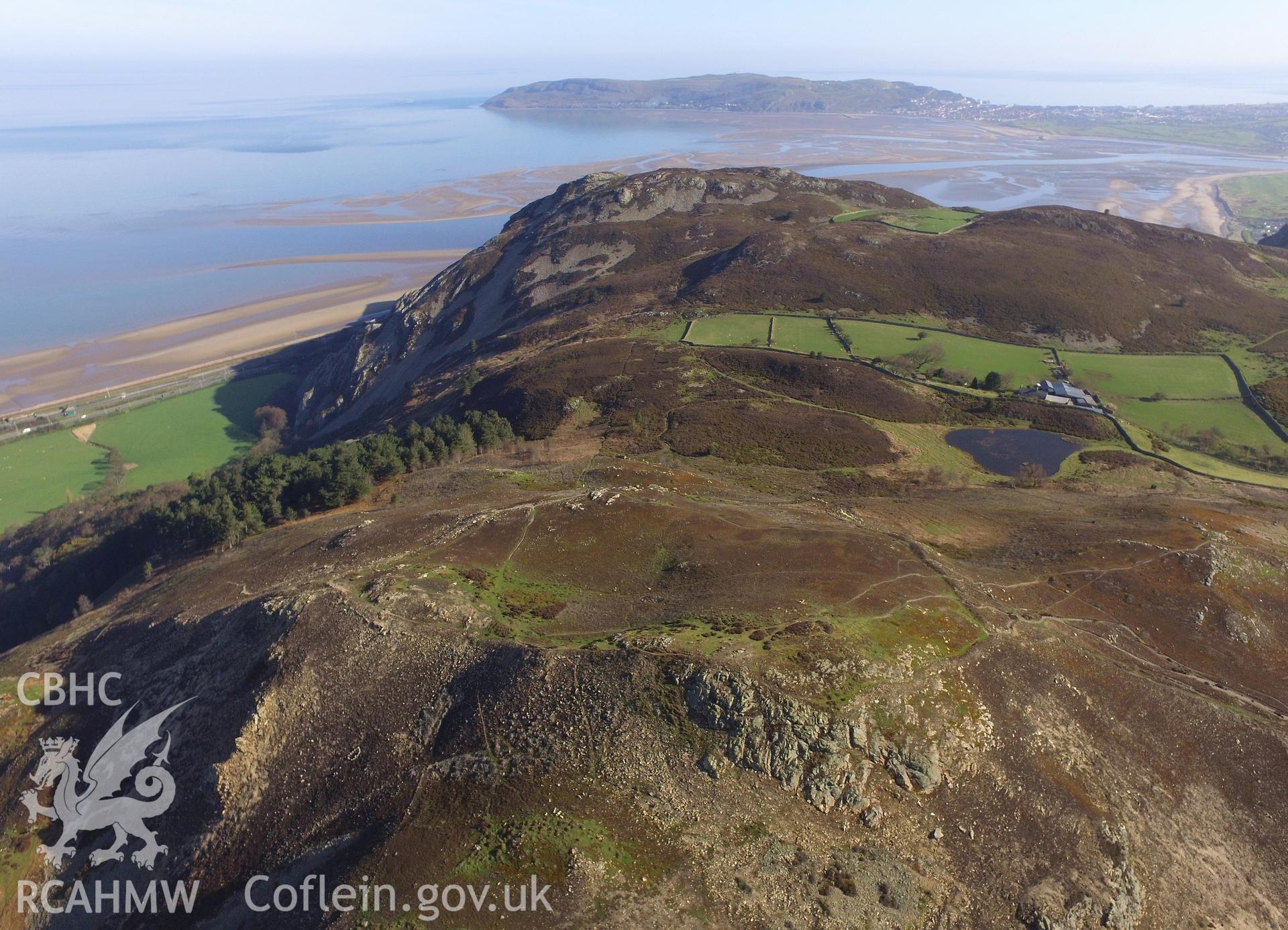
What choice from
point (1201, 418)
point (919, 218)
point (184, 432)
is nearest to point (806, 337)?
point (1201, 418)

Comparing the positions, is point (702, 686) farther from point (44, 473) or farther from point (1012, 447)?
point (44, 473)

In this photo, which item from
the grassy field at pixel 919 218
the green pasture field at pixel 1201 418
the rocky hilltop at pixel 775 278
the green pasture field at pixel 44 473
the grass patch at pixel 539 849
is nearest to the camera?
the grass patch at pixel 539 849

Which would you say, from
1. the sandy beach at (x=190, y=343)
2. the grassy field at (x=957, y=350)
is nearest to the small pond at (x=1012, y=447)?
the grassy field at (x=957, y=350)

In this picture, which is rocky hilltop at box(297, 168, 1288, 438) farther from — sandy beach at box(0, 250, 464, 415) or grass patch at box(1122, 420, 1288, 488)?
sandy beach at box(0, 250, 464, 415)

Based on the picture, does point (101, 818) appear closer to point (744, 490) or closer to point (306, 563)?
point (306, 563)

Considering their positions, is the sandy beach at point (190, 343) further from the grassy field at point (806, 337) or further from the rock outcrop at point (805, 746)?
the rock outcrop at point (805, 746)

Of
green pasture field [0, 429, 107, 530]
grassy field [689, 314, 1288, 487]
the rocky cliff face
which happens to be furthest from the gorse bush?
grassy field [689, 314, 1288, 487]

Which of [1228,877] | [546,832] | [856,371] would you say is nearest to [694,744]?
[546,832]

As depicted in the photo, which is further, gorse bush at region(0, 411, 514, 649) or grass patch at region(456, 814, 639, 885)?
gorse bush at region(0, 411, 514, 649)
